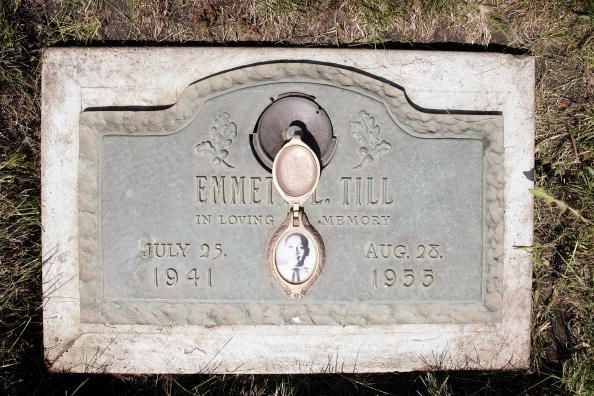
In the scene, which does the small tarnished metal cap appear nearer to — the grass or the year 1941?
the year 1941

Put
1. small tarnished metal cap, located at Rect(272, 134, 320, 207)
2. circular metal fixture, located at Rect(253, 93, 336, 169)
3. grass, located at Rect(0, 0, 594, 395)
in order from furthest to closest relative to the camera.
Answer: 1. grass, located at Rect(0, 0, 594, 395)
2. circular metal fixture, located at Rect(253, 93, 336, 169)
3. small tarnished metal cap, located at Rect(272, 134, 320, 207)

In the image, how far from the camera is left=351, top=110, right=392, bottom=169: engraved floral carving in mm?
2559

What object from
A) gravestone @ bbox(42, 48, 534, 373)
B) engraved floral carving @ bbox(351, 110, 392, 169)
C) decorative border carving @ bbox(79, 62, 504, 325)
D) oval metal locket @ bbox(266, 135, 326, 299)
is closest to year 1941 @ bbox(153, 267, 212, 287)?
gravestone @ bbox(42, 48, 534, 373)

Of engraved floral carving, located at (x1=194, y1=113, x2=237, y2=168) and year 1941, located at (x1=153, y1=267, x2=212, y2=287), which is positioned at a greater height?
engraved floral carving, located at (x1=194, y1=113, x2=237, y2=168)

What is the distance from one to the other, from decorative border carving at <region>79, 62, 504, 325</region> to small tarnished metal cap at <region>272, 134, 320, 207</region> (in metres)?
0.39

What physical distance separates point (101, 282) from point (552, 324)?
2392 mm

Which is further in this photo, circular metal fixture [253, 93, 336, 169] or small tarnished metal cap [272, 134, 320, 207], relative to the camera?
circular metal fixture [253, 93, 336, 169]

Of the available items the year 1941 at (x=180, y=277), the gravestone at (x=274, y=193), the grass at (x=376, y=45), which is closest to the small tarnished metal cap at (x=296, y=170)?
the gravestone at (x=274, y=193)

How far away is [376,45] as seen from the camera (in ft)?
8.99

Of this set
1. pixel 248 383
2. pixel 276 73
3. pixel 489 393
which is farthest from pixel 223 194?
pixel 489 393

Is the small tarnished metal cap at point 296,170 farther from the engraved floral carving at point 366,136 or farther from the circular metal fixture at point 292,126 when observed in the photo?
the engraved floral carving at point 366,136

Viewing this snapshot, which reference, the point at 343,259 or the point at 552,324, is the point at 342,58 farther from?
the point at 552,324

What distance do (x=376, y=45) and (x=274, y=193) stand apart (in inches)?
37.5

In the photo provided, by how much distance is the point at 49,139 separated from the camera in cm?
266
